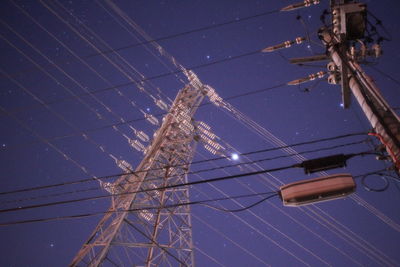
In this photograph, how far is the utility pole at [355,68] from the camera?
372 centimetres

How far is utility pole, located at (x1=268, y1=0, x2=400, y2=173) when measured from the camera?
3725 millimetres

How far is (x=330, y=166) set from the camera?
4.26 metres

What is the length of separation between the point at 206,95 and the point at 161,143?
126 inches

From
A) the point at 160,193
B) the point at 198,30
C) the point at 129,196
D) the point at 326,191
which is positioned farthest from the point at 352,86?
the point at 160,193

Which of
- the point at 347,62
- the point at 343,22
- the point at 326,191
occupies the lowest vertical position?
the point at 326,191

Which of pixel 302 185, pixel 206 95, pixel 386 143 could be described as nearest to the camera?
pixel 386 143

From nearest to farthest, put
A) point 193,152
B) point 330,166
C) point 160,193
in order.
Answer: point 330,166 → point 160,193 → point 193,152

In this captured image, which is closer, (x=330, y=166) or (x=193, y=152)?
(x=330, y=166)

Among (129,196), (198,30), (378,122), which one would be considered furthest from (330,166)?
(198,30)

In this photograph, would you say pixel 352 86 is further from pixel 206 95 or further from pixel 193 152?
pixel 206 95

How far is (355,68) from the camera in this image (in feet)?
15.9

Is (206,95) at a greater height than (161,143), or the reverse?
(206,95)

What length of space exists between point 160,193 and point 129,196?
65.0 inches

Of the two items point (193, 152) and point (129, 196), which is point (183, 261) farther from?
point (193, 152)
